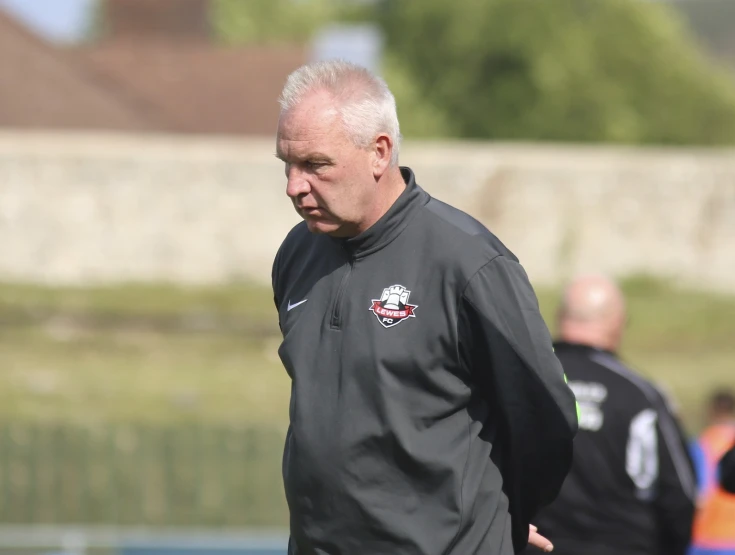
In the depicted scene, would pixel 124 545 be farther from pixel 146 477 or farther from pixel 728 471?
pixel 728 471

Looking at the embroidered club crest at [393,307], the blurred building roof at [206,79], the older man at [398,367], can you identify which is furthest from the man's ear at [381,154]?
the blurred building roof at [206,79]

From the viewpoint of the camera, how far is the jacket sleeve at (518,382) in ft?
9.56

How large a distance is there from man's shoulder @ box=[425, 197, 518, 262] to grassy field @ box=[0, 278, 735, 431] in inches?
498

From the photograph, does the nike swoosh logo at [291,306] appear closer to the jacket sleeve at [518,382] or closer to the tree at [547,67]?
the jacket sleeve at [518,382]

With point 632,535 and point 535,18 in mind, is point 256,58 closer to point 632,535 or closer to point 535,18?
point 535,18

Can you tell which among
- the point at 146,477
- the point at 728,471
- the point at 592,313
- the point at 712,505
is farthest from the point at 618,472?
the point at 146,477

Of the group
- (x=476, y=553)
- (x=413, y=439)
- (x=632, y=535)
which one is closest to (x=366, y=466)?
(x=413, y=439)

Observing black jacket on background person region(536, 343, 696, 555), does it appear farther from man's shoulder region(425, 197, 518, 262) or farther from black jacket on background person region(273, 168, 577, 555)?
→ man's shoulder region(425, 197, 518, 262)

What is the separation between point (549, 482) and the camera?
10.2 feet

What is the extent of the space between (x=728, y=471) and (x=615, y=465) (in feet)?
1.50

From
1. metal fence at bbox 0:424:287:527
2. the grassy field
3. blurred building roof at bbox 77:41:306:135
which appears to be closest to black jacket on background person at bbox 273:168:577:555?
metal fence at bbox 0:424:287:527

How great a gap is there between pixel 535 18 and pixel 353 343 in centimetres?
3661

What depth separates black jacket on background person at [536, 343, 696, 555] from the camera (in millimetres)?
4547

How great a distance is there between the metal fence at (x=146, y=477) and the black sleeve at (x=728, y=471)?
794 cm
